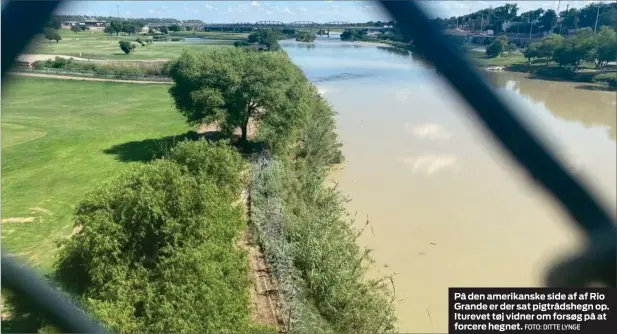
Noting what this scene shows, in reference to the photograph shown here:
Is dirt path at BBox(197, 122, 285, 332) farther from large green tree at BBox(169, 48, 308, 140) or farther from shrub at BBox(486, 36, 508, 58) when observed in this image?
large green tree at BBox(169, 48, 308, 140)

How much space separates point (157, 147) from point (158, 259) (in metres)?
6.70

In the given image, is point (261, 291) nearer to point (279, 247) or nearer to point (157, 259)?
point (279, 247)

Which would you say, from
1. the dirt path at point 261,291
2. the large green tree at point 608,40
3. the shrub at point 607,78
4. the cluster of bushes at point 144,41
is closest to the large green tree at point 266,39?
the shrub at point 607,78

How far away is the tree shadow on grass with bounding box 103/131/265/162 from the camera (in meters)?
9.06

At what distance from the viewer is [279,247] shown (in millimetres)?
4914

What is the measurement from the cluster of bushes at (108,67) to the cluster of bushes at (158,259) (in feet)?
59.2

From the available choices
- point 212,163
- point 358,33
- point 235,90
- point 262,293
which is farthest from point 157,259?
point 235,90

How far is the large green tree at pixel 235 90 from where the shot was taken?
8.55m

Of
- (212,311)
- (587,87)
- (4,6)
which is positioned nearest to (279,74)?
(212,311)

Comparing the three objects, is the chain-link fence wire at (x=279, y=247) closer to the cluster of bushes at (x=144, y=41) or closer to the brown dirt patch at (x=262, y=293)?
the brown dirt patch at (x=262, y=293)

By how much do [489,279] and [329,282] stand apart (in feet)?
6.56

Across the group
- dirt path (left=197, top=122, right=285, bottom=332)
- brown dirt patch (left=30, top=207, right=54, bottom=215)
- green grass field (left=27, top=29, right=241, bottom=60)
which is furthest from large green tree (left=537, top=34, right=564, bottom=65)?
green grass field (left=27, top=29, right=241, bottom=60)

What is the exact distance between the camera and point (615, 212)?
45cm

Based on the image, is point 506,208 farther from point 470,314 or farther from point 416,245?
point 470,314
